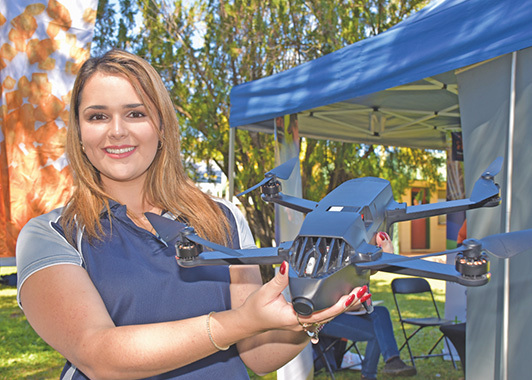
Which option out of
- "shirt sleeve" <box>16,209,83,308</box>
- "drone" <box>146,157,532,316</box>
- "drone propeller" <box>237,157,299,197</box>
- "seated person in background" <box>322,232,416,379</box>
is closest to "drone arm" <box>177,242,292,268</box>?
"drone" <box>146,157,532,316</box>

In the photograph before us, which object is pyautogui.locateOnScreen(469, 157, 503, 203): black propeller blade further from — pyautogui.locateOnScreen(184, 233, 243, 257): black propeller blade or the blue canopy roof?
the blue canopy roof

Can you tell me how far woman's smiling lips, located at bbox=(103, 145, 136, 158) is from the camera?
1.17m

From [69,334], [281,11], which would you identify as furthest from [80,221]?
[281,11]

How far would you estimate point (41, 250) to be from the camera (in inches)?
40.6

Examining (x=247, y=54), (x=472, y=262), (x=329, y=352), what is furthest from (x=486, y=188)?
(x=247, y=54)

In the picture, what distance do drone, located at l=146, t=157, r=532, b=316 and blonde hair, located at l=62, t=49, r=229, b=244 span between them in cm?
49

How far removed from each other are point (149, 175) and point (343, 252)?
79 centimetres

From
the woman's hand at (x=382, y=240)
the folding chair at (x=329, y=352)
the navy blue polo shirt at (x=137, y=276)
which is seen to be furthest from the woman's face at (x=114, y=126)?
the folding chair at (x=329, y=352)

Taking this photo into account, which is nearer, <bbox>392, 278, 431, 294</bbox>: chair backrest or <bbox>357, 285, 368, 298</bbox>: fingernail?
<bbox>357, 285, 368, 298</bbox>: fingernail

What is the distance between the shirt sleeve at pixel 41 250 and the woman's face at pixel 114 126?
199 millimetres

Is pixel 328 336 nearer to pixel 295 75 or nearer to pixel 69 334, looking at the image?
pixel 295 75

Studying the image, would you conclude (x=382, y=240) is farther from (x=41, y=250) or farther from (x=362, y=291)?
(x=41, y=250)

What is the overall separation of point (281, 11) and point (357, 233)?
288 inches

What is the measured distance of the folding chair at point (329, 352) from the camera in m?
4.60
